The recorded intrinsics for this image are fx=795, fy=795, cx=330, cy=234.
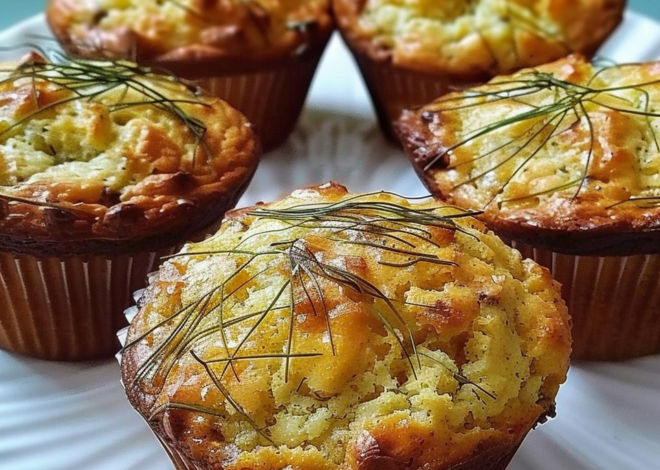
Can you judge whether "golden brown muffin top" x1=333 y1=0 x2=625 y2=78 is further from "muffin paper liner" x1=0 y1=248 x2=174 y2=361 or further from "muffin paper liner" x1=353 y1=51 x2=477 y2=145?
"muffin paper liner" x1=0 y1=248 x2=174 y2=361

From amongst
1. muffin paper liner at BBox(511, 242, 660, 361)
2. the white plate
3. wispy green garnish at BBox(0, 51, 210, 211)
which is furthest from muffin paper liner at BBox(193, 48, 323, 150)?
muffin paper liner at BBox(511, 242, 660, 361)

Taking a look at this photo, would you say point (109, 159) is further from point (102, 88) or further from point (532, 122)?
point (532, 122)

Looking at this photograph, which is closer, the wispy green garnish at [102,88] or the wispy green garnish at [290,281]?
the wispy green garnish at [290,281]

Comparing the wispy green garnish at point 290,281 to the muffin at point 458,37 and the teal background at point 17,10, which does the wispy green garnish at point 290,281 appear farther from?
the teal background at point 17,10

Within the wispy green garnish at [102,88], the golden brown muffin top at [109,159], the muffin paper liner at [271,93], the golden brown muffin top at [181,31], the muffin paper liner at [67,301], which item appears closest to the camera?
the golden brown muffin top at [109,159]

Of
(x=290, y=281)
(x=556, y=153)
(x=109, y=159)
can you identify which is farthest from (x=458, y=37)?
(x=290, y=281)

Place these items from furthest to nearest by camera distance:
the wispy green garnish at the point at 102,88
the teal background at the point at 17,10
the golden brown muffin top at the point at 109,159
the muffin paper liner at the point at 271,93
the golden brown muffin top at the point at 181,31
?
the teal background at the point at 17,10 → the muffin paper liner at the point at 271,93 → the golden brown muffin top at the point at 181,31 → the wispy green garnish at the point at 102,88 → the golden brown muffin top at the point at 109,159

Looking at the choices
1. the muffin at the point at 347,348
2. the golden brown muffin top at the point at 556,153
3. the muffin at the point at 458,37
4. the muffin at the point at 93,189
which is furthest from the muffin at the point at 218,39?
the muffin at the point at 347,348
